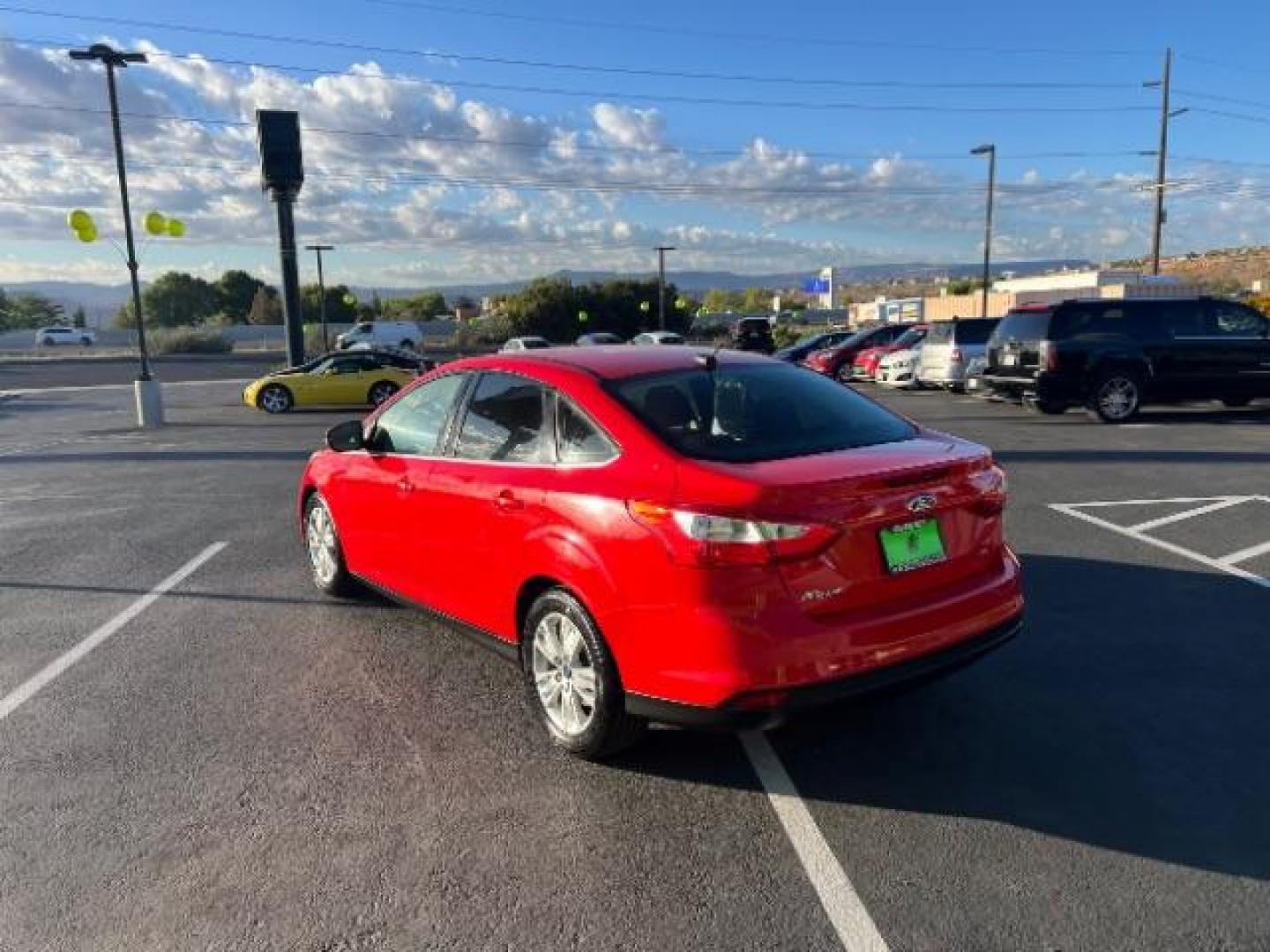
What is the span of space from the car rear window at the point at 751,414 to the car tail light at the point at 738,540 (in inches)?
14.2

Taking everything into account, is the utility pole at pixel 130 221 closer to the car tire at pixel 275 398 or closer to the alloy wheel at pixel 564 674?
the car tire at pixel 275 398

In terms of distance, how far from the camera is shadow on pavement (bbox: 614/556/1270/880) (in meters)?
3.10

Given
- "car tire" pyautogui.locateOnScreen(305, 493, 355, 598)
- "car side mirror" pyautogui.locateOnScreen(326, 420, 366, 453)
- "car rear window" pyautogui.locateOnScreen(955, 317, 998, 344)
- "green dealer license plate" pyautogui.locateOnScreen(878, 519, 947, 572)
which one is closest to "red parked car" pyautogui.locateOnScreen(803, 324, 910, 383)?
"car rear window" pyautogui.locateOnScreen(955, 317, 998, 344)

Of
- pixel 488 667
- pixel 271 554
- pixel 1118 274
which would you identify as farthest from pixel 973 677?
pixel 1118 274

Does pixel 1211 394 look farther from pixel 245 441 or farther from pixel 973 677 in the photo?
pixel 245 441

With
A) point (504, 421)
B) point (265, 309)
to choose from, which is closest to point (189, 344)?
point (265, 309)

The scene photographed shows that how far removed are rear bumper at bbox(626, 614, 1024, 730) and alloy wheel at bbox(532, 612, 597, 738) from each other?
262 millimetres

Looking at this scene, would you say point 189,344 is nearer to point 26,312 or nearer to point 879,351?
point 879,351

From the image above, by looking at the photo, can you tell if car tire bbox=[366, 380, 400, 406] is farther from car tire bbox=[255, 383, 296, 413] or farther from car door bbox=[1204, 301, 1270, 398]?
car door bbox=[1204, 301, 1270, 398]

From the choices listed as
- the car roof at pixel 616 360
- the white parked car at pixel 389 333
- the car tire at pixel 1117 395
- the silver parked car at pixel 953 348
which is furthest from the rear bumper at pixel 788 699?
the white parked car at pixel 389 333

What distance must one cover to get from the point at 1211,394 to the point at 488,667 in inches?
525

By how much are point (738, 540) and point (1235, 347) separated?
1384 centimetres

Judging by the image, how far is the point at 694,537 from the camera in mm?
3057

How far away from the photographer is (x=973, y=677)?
4.29 metres
